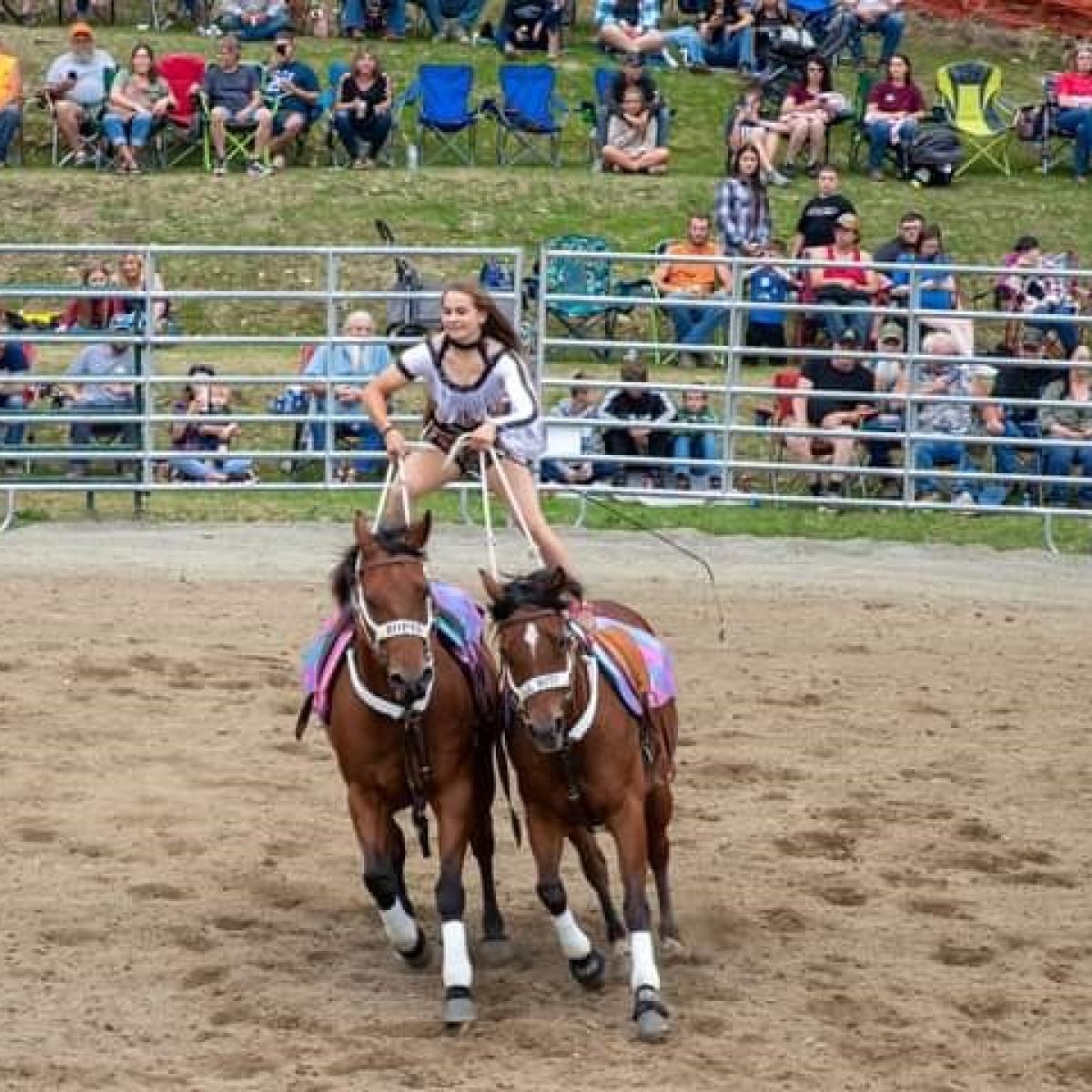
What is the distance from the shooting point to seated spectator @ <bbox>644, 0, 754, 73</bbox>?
2592cm

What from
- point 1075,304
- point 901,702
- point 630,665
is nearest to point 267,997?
point 630,665

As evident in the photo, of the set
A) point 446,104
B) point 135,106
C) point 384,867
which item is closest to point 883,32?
point 446,104

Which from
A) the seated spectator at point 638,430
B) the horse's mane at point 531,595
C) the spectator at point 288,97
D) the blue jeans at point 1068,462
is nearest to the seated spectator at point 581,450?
the seated spectator at point 638,430

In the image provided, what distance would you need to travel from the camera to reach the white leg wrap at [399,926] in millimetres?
8125

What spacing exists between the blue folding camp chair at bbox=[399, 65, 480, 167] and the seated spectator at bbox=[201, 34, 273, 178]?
135cm

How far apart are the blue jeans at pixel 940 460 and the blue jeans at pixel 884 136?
288 inches

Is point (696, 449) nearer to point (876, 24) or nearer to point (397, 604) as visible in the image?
point (397, 604)

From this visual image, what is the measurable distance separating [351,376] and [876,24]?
11.3 metres

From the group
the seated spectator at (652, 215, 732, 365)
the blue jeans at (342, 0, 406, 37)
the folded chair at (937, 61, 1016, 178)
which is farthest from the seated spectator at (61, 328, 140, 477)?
the folded chair at (937, 61, 1016, 178)

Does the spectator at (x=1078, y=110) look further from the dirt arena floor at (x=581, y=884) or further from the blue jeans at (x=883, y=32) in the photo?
the dirt arena floor at (x=581, y=884)

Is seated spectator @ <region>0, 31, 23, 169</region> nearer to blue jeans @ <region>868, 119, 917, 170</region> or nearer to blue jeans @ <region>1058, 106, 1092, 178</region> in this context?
blue jeans @ <region>868, 119, 917, 170</region>

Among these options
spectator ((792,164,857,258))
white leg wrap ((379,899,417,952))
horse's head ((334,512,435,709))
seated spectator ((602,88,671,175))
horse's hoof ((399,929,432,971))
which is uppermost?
seated spectator ((602,88,671,175))

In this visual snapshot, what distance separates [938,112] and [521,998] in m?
17.9

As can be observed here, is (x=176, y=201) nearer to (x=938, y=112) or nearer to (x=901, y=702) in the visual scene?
(x=938, y=112)
